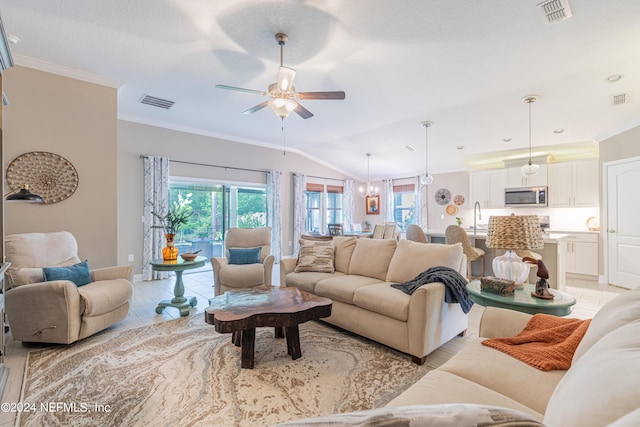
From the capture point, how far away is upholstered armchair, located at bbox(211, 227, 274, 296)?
3762mm

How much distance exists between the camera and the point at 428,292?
Answer: 2283 mm

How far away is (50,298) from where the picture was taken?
2527 mm

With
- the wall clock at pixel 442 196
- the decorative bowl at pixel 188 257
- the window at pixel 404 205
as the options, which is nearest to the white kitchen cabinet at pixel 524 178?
the wall clock at pixel 442 196

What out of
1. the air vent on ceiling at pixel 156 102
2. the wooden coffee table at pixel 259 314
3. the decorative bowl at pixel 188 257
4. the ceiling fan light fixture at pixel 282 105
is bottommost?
the wooden coffee table at pixel 259 314

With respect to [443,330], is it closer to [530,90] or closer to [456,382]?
[456,382]

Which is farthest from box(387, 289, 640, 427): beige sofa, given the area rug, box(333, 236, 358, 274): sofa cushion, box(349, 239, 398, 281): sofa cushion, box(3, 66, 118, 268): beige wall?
box(3, 66, 118, 268): beige wall

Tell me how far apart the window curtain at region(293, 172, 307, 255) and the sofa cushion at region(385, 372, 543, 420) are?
617cm

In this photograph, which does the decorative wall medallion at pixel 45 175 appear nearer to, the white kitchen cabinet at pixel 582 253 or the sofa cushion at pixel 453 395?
the sofa cushion at pixel 453 395

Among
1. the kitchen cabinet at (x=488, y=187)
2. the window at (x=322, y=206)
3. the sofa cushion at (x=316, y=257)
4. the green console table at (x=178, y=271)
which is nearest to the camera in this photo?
the green console table at (x=178, y=271)

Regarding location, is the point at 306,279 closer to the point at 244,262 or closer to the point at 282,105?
the point at 244,262

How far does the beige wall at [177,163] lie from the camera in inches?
198

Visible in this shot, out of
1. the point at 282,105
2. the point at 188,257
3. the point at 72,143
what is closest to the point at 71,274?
the point at 188,257

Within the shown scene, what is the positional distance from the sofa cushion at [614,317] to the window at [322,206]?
269 inches

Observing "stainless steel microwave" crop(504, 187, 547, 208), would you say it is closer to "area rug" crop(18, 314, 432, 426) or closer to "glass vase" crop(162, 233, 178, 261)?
"area rug" crop(18, 314, 432, 426)
